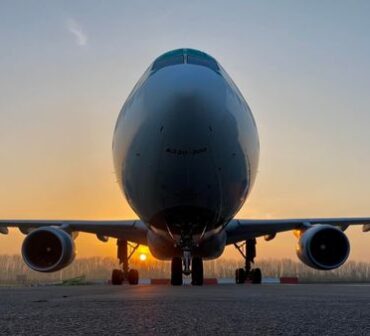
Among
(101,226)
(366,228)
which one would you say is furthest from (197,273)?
(366,228)

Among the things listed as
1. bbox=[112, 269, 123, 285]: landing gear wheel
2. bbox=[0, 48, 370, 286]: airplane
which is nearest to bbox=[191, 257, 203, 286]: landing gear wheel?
bbox=[0, 48, 370, 286]: airplane

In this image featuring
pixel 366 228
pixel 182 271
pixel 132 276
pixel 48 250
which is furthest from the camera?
pixel 132 276

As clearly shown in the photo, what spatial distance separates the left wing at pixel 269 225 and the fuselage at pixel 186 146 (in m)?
4.88

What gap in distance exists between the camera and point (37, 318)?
2.72 m

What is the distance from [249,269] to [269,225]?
7.45 feet

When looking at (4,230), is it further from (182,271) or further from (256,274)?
(256,274)

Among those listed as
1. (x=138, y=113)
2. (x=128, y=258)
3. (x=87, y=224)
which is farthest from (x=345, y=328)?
(x=128, y=258)

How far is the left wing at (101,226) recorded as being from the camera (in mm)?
14805

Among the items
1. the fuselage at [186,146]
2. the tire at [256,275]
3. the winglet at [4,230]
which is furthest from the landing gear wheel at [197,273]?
the winglet at [4,230]

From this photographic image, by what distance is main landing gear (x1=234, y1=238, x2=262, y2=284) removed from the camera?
16.7 m

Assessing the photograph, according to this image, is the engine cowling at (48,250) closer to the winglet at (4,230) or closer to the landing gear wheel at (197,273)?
the landing gear wheel at (197,273)

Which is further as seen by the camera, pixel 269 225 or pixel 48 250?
pixel 269 225

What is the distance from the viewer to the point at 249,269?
55.2ft

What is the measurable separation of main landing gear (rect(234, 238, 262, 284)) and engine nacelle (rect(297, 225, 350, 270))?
4.15 m
